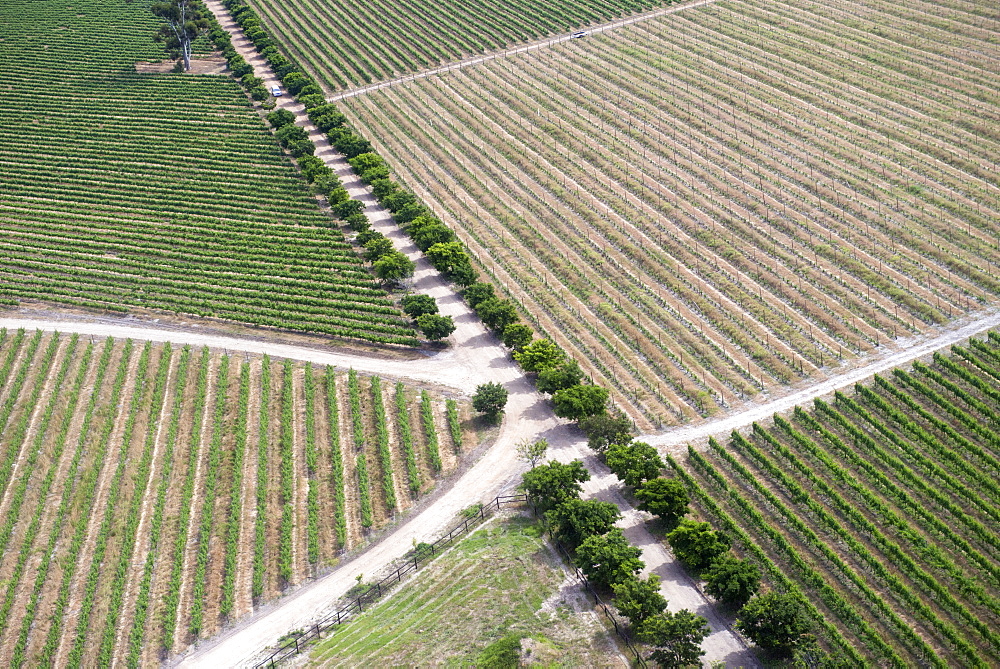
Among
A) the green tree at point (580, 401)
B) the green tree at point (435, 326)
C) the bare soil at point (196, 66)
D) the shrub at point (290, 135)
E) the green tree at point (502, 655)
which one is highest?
the green tree at point (580, 401)

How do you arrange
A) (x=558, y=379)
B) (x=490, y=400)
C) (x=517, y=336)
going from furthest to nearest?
(x=517, y=336)
(x=490, y=400)
(x=558, y=379)

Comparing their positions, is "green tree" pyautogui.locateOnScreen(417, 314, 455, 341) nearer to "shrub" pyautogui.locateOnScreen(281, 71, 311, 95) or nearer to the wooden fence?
the wooden fence

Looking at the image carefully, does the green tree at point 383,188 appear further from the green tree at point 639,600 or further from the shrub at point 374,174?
the green tree at point 639,600

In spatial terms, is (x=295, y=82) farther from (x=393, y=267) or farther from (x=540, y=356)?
(x=540, y=356)

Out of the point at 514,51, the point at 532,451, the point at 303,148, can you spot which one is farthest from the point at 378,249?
the point at 514,51

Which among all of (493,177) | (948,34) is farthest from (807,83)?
(493,177)

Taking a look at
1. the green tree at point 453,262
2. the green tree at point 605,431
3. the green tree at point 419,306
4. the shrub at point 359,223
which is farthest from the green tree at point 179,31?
the green tree at point 605,431
